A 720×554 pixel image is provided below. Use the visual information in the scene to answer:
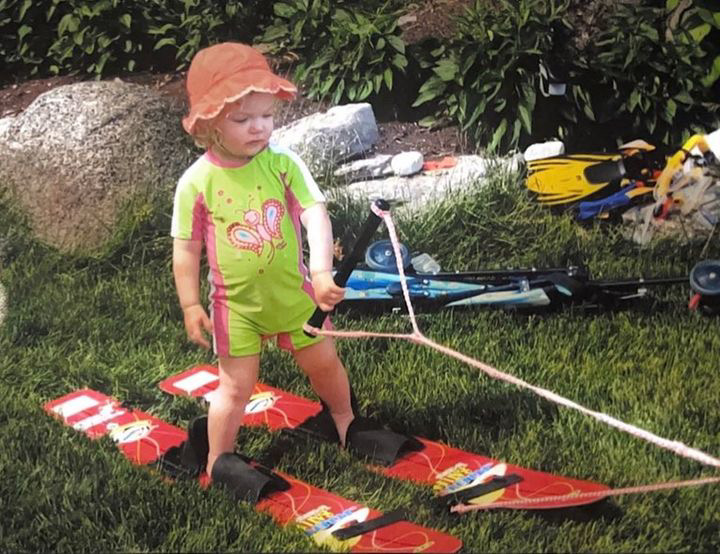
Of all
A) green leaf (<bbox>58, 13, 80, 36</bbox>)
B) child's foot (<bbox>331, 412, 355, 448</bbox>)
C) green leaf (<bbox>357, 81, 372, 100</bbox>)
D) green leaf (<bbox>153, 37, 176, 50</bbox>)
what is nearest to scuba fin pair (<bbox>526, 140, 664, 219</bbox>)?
green leaf (<bbox>357, 81, 372, 100</bbox>)

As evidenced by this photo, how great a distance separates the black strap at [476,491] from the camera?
2.82m

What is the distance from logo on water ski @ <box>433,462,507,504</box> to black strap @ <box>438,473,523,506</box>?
0.02m

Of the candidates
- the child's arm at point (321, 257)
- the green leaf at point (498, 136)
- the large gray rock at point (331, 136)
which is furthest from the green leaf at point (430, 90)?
the child's arm at point (321, 257)

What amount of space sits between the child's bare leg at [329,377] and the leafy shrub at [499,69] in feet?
6.85

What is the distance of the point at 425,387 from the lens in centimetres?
341

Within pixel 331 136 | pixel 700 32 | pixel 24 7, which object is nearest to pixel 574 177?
pixel 700 32

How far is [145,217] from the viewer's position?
4.56 m

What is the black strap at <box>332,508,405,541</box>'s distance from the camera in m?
2.70

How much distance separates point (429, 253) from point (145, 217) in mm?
1187

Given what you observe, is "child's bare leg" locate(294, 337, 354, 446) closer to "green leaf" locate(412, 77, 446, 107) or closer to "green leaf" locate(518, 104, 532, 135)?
"green leaf" locate(518, 104, 532, 135)

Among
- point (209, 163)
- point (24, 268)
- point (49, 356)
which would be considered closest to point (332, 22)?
point (24, 268)

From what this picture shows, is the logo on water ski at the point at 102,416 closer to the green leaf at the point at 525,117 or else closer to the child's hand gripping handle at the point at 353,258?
the child's hand gripping handle at the point at 353,258

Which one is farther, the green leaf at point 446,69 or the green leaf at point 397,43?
the green leaf at point 397,43

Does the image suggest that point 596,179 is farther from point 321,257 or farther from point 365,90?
point 321,257
